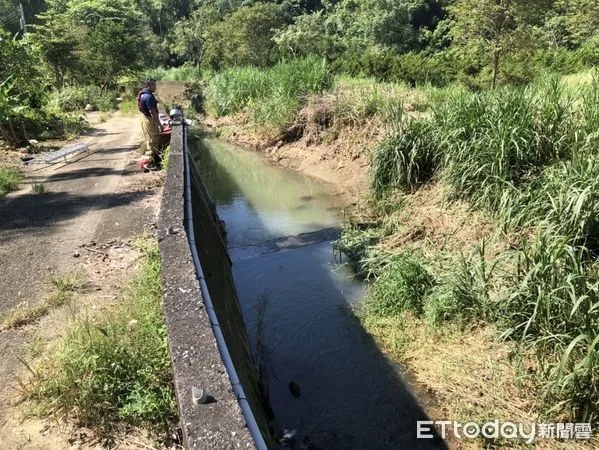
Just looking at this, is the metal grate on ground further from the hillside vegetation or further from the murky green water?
the murky green water

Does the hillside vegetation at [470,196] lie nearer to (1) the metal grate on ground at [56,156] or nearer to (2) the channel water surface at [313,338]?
(2) the channel water surface at [313,338]

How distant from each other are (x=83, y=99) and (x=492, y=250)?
65.2 feet

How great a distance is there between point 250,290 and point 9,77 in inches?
360

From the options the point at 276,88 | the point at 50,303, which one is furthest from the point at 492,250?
the point at 276,88

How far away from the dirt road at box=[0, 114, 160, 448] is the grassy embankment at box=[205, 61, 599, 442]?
3.26 meters

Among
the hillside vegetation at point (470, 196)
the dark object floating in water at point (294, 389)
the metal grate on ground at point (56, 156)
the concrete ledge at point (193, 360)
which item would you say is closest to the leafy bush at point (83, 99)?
the hillside vegetation at point (470, 196)

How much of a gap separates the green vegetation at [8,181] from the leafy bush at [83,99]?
1024cm

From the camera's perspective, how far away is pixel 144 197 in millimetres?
7625

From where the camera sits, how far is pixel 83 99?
2077cm

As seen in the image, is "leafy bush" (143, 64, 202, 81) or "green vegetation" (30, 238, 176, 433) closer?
"green vegetation" (30, 238, 176, 433)

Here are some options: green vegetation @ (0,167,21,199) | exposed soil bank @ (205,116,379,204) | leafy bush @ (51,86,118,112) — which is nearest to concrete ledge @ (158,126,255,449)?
green vegetation @ (0,167,21,199)

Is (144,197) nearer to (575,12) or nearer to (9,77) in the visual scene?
(9,77)

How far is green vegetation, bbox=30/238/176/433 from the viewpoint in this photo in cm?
303

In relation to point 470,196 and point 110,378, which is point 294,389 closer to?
point 110,378
